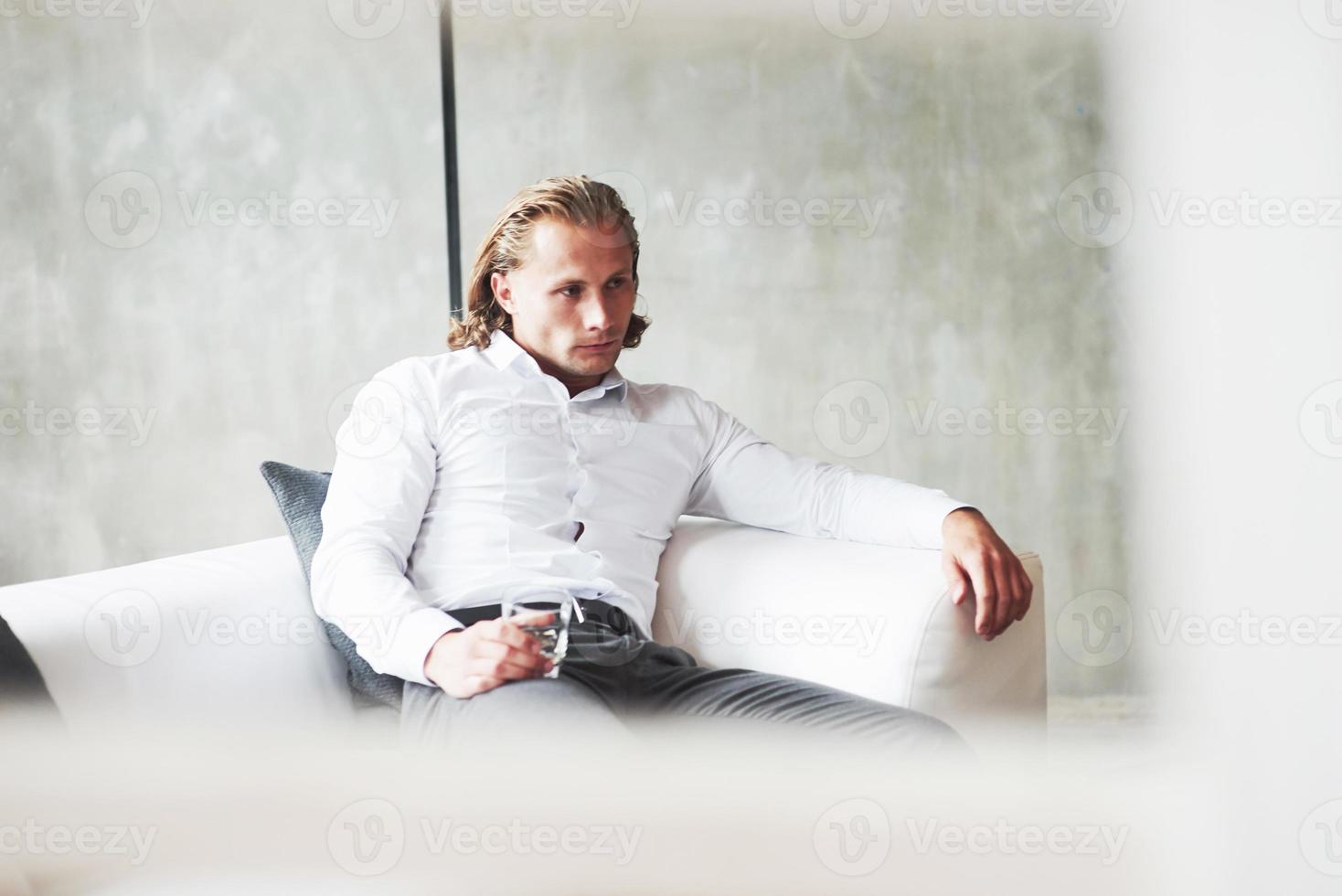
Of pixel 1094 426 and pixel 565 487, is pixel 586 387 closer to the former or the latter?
pixel 565 487

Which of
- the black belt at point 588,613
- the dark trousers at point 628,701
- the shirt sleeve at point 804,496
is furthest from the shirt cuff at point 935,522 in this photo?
the black belt at point 588,613

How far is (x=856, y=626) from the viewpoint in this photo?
4.29 feet

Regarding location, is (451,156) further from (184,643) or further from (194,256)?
(184,643)

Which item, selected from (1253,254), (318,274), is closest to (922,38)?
(1253,254)

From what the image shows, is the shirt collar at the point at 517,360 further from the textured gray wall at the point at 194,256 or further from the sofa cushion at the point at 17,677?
the textured gray wall at the point at 194,256

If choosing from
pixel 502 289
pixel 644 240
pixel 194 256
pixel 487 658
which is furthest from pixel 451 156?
pixel 487 658

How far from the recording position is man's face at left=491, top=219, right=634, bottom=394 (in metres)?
1.52

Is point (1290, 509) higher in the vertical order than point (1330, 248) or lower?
lower

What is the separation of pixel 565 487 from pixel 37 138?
1.58 metres

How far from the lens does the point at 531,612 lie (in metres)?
1.23

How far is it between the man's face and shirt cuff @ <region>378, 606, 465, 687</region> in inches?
18.0

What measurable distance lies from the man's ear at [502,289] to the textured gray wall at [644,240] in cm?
80

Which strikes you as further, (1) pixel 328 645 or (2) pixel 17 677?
(1) pixel 328 645

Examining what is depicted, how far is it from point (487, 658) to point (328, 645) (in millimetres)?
317
